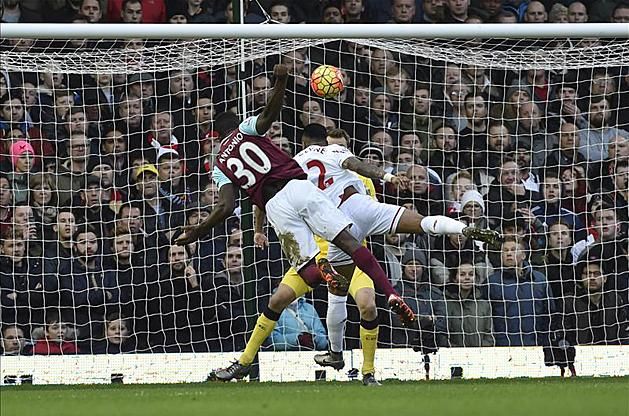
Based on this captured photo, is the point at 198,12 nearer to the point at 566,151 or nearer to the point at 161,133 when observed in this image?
the point at 161,133

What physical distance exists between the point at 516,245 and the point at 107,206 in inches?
163

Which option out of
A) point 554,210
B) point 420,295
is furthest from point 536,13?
point 420,295

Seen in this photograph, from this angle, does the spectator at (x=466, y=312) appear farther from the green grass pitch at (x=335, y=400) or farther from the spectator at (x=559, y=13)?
the spectator at (x=559, y=13)

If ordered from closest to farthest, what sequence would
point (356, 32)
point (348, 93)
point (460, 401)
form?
point (460, 401)
point (356, 32)
point (348, 93)

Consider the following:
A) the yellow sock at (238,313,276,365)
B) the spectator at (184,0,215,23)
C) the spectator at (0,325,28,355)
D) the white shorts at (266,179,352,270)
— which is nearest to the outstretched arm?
the white shorts at (266,179,352,270)

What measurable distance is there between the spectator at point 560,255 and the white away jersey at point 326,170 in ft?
8.19

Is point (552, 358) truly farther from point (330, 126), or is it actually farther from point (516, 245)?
point (330, 126)

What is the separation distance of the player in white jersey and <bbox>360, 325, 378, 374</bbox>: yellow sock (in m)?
0.12

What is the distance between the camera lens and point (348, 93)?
13.5 m

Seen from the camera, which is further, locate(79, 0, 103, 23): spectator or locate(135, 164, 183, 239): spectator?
locate(79, 0, 103, 23): spectator

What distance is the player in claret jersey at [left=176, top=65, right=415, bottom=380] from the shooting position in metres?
10.7

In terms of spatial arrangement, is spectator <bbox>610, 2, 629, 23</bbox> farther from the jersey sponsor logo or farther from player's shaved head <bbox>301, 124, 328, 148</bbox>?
the jersey sponsor logo

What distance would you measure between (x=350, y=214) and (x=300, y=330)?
169 cm

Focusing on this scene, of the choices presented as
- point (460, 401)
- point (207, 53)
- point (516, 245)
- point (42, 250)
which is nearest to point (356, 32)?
point (207, 53)
